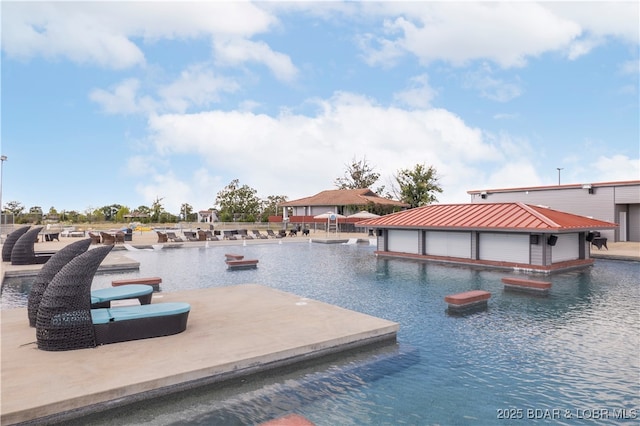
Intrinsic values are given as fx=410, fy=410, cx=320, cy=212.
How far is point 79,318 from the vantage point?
275 inches

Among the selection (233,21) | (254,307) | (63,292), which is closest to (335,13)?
(233,21)

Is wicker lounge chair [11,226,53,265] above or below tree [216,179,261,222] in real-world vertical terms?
below

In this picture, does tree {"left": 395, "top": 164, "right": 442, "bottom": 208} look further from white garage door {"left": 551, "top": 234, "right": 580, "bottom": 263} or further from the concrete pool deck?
the concrete pool deck

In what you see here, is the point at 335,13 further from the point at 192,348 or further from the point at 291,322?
the point at 192,348

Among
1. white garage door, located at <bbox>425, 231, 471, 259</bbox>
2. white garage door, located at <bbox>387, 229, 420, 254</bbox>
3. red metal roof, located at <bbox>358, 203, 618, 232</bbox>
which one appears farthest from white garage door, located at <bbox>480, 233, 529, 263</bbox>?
white garage door, located at <bbox>387, 229, 420, 254</bbox>

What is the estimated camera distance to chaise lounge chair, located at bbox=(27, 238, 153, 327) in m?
8.29

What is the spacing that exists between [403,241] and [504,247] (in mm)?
6279

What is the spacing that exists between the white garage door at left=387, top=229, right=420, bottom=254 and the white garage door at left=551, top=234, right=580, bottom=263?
714cm

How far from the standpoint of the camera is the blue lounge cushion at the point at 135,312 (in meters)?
7.33

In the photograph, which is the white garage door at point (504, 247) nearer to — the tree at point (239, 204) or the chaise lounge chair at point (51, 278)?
the chaise lounge chair at point (51, 278)

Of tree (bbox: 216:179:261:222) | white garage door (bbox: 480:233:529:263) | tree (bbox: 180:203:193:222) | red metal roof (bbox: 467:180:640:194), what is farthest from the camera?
tree (bbox: 180:203:193:222)

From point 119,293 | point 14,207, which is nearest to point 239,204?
point 14,207

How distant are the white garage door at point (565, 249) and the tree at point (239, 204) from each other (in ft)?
183

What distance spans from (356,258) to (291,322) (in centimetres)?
1558
